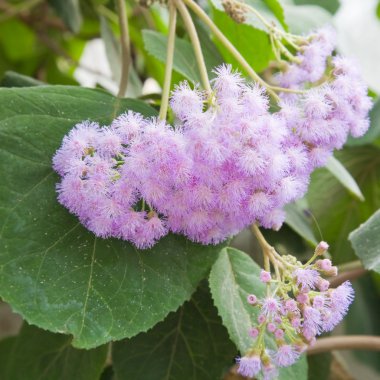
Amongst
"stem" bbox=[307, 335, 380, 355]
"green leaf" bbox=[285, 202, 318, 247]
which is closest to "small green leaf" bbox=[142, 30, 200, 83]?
"green leaf" bbox=[285, 202, 318, 247]

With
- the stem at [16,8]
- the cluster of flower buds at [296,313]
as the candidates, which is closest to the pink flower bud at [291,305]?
the cluster of flower buds at [296,313]

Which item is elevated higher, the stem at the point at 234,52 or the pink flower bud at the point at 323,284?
the stem at the point at 234,52

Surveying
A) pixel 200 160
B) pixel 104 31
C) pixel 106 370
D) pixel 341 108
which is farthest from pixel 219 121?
pixel 104 31

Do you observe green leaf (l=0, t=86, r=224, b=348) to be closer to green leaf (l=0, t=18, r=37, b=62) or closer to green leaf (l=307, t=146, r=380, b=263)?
green leaf (l=307, t=146, r=380, b=263)

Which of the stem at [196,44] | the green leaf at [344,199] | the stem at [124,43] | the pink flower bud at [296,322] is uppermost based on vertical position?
the stem at [196,44]

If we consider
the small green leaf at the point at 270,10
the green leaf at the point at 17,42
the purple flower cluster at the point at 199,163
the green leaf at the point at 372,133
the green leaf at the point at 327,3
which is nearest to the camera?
the purple flower cluster at the point at 199,163

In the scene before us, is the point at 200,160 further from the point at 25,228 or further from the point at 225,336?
the point at 225,336

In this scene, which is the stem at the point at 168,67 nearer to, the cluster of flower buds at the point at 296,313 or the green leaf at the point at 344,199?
the cluster of flower buds at the point at 296,313

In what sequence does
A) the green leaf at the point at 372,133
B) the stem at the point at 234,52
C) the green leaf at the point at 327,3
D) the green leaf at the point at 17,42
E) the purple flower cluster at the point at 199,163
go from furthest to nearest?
the green leaf at the point at 17,42, the green leaf at the point at 327,3, the green leaf at the point at 372,133, the stem at the point at 234,52, the purple flower cluster at the point at 199,163
